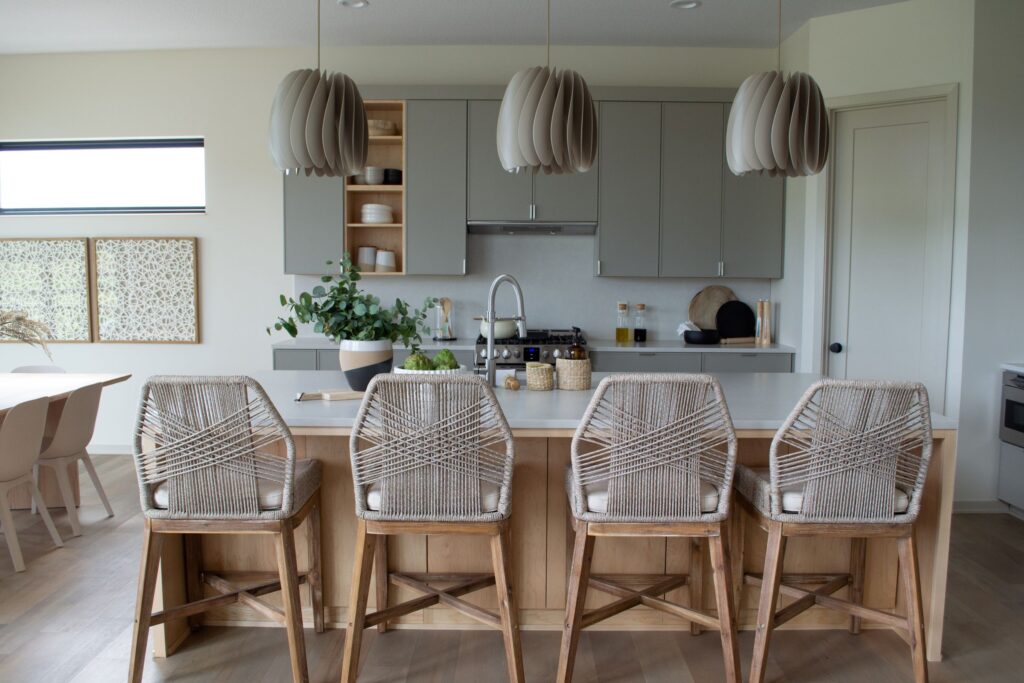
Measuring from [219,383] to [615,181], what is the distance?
338 cm

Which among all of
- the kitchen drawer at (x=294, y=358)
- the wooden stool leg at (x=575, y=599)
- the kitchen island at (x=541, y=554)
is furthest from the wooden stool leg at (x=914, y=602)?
the kitchen drawer at (x=294, y=358)

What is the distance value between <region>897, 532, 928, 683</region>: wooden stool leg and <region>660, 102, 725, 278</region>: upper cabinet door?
289 centimetres

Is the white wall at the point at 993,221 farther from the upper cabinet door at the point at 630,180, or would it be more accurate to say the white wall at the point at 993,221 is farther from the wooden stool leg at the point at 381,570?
the wooden stool leg at the point at 381,570

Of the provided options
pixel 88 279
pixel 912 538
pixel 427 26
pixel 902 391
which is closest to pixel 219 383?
pixel 902 391

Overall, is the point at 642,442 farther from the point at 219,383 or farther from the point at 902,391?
the point at 219,383

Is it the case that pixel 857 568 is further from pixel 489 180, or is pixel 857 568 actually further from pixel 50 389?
pixel 50 389

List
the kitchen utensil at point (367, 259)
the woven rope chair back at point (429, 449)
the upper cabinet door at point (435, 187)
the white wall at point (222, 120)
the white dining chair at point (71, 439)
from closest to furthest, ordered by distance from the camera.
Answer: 1. the woven rope chair back at point (429, 449)
2. the white dining chair at point (71, 439)
3. the upper cabinet door at point (435, 187)
4. the kitchen utensil at point (367, 259)
5. the white wall at point (222, 120)

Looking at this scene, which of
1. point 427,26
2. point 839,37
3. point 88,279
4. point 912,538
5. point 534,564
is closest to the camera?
point 912,538

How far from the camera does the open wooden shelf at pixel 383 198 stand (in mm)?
4867

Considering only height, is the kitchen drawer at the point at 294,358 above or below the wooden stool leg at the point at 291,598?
above

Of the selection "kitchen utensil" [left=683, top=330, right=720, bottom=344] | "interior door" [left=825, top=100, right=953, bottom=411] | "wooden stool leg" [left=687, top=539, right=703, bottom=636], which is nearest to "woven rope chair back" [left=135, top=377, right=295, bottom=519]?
"wooden stool leg" [left=687, top=539, right=703, bottom=636]

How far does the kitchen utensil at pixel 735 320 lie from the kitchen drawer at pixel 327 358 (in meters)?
2.57

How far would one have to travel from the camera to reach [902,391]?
2039mm

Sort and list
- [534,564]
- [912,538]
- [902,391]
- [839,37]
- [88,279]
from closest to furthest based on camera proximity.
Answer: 1. [902,391]
2. [912,538]
3. [534,564]
4. [839,37]
5. [88,279]
